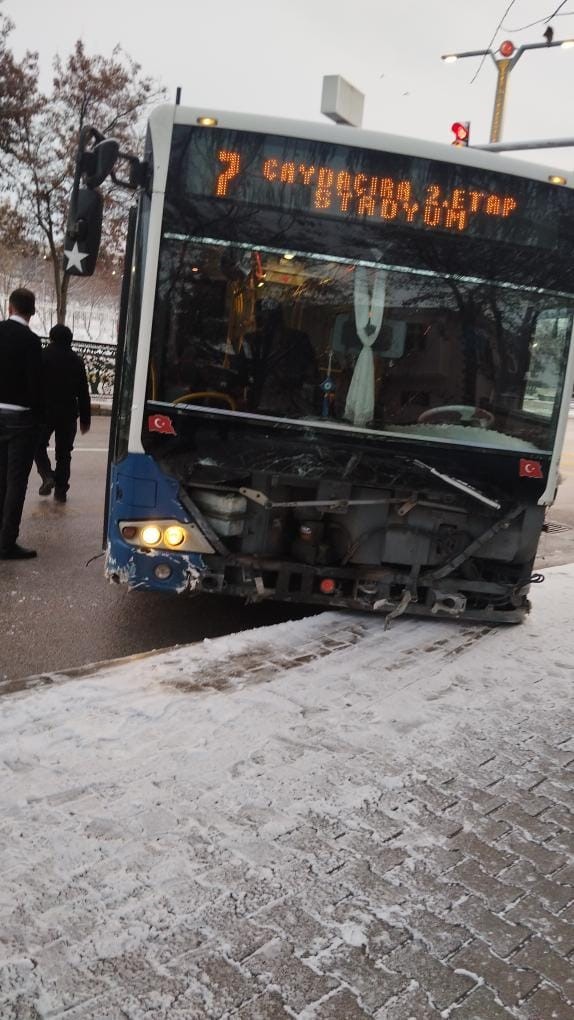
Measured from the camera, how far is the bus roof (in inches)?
189

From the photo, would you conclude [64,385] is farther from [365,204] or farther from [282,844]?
[282,844]

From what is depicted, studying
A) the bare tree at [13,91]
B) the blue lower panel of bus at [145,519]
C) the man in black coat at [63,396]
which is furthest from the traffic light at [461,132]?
the bare tree at [13,91]

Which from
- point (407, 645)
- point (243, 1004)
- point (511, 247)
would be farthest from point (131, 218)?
point (243, 1004)

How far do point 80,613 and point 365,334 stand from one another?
9.34ft

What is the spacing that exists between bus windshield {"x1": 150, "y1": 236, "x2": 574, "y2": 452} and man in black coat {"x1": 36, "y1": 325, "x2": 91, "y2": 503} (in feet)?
13.5

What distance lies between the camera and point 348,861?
120 inches

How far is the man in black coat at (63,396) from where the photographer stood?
8867 millimetres

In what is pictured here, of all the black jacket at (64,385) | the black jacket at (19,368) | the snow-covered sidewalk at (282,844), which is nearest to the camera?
the snow-covered sidewalk at (282,844)

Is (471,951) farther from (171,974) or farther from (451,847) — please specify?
(171,974)

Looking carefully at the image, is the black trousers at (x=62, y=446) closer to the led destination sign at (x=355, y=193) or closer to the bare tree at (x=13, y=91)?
the led destination sign at (x=355, y=193)

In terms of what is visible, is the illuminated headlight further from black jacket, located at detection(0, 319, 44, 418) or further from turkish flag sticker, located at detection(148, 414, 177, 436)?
black jacket, located at detection(0, 319, 44, 418)

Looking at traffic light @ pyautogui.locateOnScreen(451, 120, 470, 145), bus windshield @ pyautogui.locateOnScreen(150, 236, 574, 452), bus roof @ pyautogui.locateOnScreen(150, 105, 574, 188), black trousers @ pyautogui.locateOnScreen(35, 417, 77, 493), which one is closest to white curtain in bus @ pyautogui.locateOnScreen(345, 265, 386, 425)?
bus windshield @ pyautogui.locateOnScreen(150, 236, 574, 452)

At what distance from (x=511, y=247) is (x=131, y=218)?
2502 mm

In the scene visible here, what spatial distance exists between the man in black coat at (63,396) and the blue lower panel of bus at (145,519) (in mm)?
3867
